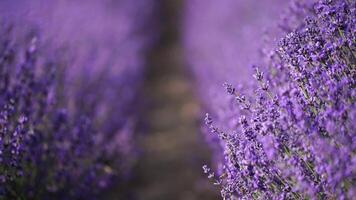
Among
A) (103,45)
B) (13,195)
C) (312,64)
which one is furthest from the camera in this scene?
(103,45)

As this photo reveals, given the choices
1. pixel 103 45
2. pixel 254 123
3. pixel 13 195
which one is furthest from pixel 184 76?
pixel 254 123

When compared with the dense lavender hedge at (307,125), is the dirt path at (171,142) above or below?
above

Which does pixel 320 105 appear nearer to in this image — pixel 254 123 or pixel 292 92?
pixel 292 92

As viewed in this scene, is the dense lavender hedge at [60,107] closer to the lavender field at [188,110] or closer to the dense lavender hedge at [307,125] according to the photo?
the lavender field at [188,110]

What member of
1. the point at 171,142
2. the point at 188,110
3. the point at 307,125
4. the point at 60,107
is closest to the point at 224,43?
the point at 171,142

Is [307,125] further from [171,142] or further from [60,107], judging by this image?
[171,142]

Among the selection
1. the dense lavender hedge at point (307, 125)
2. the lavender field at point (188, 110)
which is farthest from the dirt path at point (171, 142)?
the dense lavender hedge at point (307, 125)
